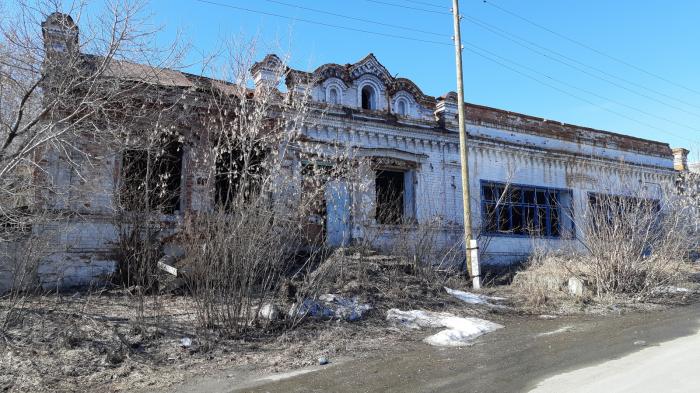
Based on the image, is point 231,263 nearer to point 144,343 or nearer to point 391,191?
point 144,343

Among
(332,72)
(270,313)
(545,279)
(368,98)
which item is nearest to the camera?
(270,313)

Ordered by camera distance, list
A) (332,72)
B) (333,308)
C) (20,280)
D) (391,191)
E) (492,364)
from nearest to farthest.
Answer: (492,364) < (20,280) < (333,308) < (332,72) < (391,191)

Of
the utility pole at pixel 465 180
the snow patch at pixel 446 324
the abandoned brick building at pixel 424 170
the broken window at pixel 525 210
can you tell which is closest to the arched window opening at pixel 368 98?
the abandoned brick building at pixel 424 170

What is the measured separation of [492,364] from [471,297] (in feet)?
17.3

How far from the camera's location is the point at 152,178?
41.7 feet

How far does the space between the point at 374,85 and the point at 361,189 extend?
4542mm

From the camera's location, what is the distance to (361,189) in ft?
45.8

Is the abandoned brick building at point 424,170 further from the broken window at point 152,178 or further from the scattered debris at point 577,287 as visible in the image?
the scattered debris at point 577,287

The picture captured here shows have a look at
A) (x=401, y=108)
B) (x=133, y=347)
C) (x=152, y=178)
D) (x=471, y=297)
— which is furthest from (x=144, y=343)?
(x=401, y=108)

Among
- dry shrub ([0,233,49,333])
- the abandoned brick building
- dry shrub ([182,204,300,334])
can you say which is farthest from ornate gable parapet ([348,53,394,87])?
Answer: dry shrub ([0,233,49,333])

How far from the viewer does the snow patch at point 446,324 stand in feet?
28.4

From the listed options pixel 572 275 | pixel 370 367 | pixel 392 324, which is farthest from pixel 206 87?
pixel 572 275

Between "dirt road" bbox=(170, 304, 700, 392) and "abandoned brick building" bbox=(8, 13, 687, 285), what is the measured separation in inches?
221

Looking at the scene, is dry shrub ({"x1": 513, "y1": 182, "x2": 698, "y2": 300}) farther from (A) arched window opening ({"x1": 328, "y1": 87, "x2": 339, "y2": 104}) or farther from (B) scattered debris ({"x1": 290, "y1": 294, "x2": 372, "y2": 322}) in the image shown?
(A) arched window opening ({"x1": 328, "y1": 87, "x2": 339, "y2": 104})
